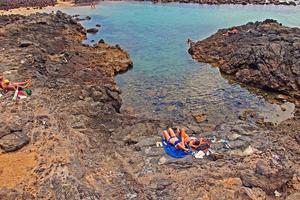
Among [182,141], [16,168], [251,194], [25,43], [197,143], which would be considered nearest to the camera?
[251,194]

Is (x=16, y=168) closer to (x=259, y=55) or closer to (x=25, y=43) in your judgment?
(x=25, y=43)

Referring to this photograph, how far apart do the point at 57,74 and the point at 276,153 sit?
19206 millimetres

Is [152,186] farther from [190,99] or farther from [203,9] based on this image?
[203,9]

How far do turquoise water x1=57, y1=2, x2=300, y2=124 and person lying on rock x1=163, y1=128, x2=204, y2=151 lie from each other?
5.45 m

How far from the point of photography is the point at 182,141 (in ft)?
62.4

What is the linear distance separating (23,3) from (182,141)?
6396 cm

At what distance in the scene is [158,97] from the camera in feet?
94.7

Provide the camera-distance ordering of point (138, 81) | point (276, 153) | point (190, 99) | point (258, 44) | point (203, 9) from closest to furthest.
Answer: point (276, 153)
point (190, 99)
point (138, 81)
point (258, 44)
point (203, 9)

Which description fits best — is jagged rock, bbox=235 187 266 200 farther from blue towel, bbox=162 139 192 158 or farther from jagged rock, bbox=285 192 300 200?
blue towel, bbox=162 139 192 158

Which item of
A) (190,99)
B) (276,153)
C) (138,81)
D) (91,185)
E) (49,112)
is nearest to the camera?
(91,185)

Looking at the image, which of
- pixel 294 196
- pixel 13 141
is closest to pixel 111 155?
pixel 13 141

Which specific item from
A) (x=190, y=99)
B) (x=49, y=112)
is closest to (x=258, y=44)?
(x=190, y=99)

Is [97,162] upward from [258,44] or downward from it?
→ downward

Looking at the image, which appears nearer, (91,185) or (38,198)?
(38,198)
